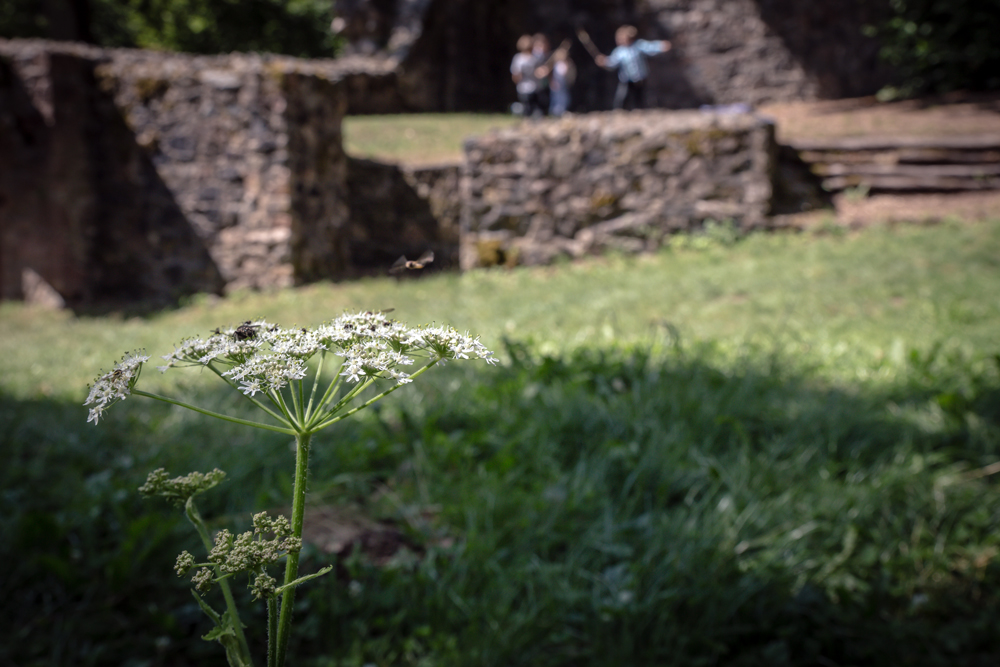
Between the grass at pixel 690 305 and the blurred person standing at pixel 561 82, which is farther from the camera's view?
the blurred person standing at pixel 561 82

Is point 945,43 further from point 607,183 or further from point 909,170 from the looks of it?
point 607,183

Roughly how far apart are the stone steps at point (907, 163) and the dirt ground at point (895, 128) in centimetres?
17

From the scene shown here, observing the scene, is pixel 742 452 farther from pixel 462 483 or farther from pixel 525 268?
pixel 525 268

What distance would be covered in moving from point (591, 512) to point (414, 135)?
10.4 metres

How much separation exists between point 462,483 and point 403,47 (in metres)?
13.0

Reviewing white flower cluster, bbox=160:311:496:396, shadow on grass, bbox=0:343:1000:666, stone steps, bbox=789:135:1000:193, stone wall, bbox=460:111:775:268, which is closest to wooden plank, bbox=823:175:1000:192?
stone steps, bbox=789:135:1000:193

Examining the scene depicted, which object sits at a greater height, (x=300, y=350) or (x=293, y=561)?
(x=300, y=350)

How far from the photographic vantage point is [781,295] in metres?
5.60

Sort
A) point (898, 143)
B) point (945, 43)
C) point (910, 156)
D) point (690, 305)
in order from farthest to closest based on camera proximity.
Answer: point (945, 43) → point (898, 143) → point (910, 156) → point (690, 305)

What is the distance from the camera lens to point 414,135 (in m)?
11.8

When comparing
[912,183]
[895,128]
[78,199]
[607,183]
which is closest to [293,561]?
[607,183]

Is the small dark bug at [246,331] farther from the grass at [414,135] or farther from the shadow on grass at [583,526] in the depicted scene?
the grass at [414,135]

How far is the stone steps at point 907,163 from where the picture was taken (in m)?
8.04

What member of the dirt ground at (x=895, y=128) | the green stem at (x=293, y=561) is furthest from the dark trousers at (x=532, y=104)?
the green stem at (x=293, y=561)
